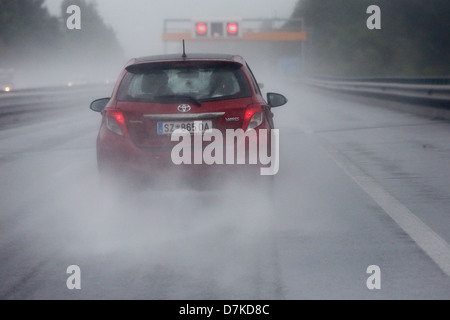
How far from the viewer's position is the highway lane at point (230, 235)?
17.8ft

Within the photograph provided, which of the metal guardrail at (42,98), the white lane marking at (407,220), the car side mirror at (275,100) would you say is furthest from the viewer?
the metal guardrail at (42,98)

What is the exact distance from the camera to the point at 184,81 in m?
8.38

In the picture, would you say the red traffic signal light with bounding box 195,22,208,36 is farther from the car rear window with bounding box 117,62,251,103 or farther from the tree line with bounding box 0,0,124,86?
the car rear window with bounding box 117,62,251,103

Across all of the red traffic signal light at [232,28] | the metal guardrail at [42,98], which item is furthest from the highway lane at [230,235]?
the red traffic signal light at [232,28]

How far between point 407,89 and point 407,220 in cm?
1922

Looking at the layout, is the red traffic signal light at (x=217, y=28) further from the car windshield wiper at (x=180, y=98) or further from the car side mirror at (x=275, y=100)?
the car windshield wiper at (x=180, y=98)

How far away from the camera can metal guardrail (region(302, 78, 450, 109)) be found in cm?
2165

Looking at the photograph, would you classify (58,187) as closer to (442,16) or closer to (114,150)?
(114,150)

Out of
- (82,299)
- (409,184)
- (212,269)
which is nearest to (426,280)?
(212,269)

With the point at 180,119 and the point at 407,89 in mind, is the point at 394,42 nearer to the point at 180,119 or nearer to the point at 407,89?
the point at 407,89

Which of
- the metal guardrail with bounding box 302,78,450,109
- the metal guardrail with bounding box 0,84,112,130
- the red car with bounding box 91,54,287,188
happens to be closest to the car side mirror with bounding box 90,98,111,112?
the red car with bounding box 91,54,287,188

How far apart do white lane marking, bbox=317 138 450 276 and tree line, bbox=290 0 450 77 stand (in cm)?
5746

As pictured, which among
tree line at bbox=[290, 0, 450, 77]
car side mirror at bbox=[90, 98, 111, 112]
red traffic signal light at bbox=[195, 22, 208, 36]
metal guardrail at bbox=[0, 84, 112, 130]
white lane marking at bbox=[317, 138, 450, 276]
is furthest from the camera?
tree line at bbox=[290, 0, 450, 77]

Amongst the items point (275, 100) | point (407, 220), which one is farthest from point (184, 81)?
point (407, 220)
